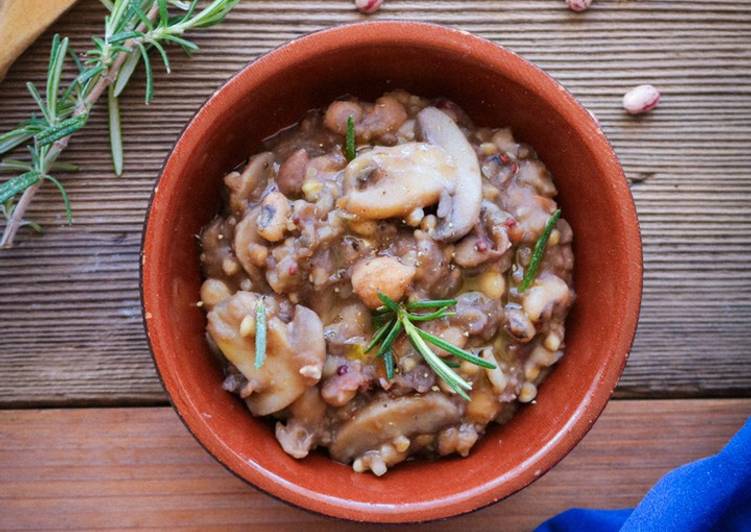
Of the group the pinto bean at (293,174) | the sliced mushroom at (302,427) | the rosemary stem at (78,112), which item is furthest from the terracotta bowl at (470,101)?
the rosemary stem at (78,112)

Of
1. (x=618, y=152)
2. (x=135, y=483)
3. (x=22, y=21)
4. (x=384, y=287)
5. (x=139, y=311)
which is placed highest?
(x=22, y=21)

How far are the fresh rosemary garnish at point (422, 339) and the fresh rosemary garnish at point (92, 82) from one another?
0.78m

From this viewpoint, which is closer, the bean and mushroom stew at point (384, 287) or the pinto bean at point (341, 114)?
the bean and mushroom stew at point (384, 287)

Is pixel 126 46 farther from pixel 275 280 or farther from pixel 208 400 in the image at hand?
pixel 208 400

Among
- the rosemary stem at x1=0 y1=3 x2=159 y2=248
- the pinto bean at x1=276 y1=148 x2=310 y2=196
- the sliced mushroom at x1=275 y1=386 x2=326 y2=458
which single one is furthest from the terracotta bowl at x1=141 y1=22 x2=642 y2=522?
the rosemary stem at x1=0 y1=3 x2=159 y2=248

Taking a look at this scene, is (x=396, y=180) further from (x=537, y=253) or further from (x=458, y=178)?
(x=537, y=253)

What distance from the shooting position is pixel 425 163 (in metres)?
1.78

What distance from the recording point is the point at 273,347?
1726 mm

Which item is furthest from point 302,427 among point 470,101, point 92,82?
point 92,82

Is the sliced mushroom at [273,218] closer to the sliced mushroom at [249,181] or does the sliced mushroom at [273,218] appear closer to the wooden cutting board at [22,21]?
the sliced mushroom at [249,181]

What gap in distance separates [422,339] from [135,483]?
3.10ft

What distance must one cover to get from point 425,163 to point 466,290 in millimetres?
276

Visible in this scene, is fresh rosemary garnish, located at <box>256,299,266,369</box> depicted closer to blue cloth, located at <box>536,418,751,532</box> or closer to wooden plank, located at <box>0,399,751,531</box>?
wooden plank, located at <box>0,399,751,531</box>

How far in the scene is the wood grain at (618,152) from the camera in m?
2.14
